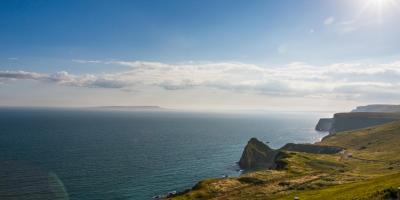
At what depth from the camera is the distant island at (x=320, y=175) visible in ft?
183

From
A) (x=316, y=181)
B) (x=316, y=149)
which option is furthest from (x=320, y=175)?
(x=316, y=149)

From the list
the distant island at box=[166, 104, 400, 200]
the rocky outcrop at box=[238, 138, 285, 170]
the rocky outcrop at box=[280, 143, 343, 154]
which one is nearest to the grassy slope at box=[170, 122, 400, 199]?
the distant island at box=[166, 104, 400, 200]

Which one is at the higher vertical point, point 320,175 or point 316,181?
point 316,181

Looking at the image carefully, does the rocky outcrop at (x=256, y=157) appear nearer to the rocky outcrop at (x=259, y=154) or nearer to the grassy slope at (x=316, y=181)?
the rocky outcrop at (x=259, y=154)

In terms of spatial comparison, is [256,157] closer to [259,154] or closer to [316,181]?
[259,154]

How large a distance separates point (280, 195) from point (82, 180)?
64808mm

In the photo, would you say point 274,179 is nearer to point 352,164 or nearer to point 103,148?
point 352,164

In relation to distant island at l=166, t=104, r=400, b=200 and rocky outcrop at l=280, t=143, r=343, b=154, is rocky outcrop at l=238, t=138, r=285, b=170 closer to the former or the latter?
distant island at l=166, t=104, r=400, b=200

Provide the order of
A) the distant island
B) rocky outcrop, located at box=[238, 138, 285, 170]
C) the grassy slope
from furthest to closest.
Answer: rocky outcrop, located at box=[238, 138, 285, 170] < the distant island < the grassy slope

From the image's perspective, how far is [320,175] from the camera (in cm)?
9288

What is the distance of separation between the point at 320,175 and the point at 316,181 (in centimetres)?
1175

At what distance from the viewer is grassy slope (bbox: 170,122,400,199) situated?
54.6 m

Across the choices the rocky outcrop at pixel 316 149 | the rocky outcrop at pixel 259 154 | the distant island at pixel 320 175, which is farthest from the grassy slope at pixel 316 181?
the rocky outcrop at pixel 259 154

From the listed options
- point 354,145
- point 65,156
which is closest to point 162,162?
point 65,156
